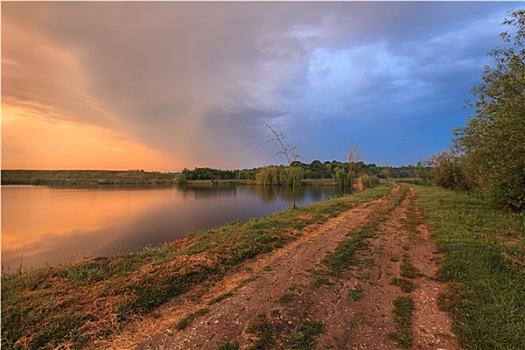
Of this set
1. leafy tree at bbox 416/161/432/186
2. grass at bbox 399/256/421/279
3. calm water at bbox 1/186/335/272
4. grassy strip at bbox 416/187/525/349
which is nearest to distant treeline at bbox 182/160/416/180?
leafy tree at bbox 416/161/432/186

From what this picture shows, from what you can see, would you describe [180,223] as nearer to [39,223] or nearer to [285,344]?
[39,223]

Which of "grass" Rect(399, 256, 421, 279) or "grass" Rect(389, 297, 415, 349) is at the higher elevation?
"grass" Rect(399, 256, 421, 279)

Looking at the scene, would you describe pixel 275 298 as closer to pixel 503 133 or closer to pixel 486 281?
pixel 486 281

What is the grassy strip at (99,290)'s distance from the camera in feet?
11.3

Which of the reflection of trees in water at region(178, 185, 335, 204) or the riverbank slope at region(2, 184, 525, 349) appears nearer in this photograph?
the riverbank slope at region(2, 184, 525, 349)

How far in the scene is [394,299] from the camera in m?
4.36

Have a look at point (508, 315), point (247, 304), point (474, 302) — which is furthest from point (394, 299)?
point (247, 304)

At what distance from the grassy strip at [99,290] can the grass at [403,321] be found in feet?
11.7

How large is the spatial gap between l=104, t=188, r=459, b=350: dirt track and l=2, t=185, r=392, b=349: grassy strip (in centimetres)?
40

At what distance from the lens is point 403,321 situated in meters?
3.67

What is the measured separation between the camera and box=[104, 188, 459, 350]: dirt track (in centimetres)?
324

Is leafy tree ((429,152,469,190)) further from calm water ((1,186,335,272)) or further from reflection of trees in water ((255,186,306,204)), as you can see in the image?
calm water ((1,186,335,272))

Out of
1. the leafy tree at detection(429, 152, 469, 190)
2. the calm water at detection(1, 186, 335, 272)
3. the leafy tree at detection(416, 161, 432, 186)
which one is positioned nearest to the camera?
the calm water at detection(1, 186, 335, 272)

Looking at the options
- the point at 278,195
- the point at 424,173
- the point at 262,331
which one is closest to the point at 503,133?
the point at 262,331
